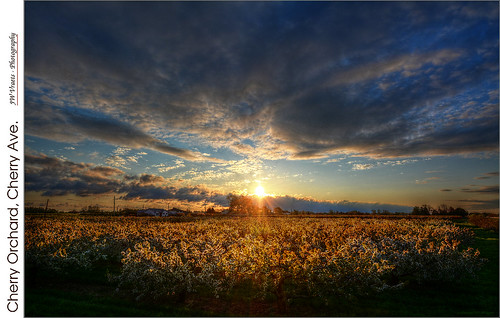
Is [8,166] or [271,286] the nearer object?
[8,166]

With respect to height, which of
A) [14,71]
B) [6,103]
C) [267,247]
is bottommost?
[267,247]

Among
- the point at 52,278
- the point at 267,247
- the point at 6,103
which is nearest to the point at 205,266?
the point at 267,247

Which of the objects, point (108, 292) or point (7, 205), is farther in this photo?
point (108, 292)

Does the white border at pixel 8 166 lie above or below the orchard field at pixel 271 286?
above

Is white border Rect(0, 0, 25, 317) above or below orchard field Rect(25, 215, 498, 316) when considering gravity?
above

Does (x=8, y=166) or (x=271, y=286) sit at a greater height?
(x=8, y=166)

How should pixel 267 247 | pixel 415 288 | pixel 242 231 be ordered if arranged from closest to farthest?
pixel 267 247
pixel 415 288
pixel 242 231

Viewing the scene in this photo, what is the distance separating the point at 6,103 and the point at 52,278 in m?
13.6

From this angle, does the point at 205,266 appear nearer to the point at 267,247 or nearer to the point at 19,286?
the point at 267,247

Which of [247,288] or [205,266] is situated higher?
[205,266]

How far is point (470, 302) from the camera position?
1280cm

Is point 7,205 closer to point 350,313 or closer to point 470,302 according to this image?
point 350,313

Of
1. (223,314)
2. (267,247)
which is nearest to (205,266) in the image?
(223,314)

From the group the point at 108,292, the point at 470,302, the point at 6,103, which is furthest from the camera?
the point at 108,292
